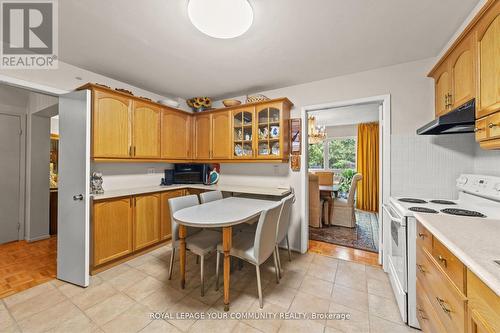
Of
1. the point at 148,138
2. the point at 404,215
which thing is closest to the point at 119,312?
the point at 148,138

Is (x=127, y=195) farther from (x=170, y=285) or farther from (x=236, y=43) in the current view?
(x=236, y=43)

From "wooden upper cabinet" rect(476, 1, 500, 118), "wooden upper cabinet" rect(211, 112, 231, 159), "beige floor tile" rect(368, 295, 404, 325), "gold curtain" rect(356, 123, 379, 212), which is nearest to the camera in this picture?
"wooden upper cabinet" rect(476, 1, 500, 118)

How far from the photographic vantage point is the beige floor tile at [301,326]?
1.43m

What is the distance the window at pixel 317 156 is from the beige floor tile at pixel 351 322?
4.59 m

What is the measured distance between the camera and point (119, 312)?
158 centimetres

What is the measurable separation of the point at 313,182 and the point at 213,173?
5.83 feet

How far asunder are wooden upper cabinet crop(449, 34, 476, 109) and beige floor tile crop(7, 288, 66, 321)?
3567 mm

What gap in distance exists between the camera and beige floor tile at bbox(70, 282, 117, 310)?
1.67 meters

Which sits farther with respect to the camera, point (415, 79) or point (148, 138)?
point (148, 138)

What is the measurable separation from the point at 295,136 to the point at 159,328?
8.06ft

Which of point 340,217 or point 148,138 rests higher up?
point 148,138

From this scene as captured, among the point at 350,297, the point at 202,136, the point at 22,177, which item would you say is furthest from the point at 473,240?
the point at 22,177

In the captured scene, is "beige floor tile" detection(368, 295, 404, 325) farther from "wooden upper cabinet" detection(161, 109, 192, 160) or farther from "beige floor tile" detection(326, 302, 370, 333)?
"wooden upper cabinet" detection(161, 109, 192, 160)

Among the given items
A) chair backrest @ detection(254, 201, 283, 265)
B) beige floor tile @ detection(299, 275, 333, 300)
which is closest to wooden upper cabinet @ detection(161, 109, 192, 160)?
chair backrest @ detection(254, 201, 283, 265)
